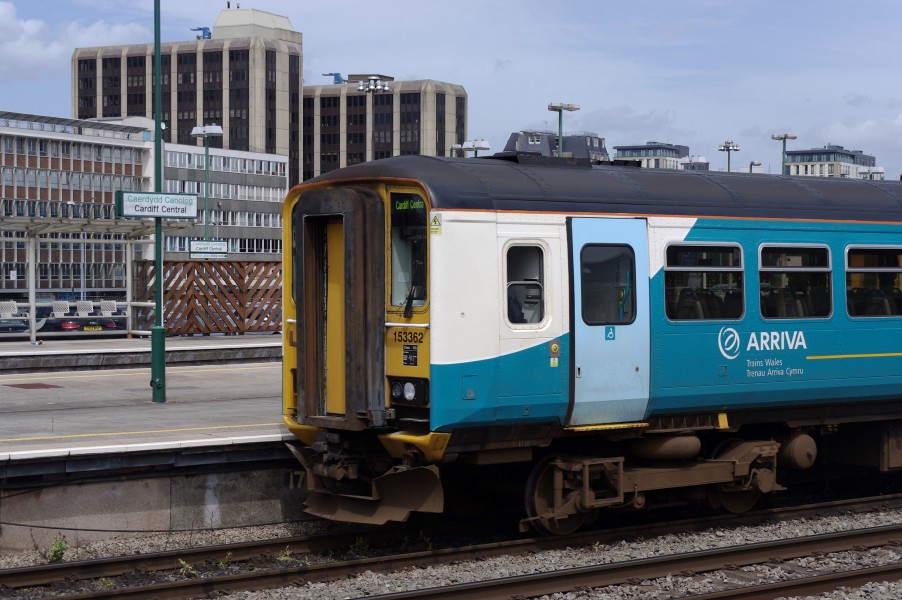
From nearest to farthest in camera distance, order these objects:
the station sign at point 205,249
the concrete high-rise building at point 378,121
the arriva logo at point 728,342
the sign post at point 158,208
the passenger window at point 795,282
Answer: the arriva logo at point 728,342 → the passenger window at point 795,282 → the sign post at point 158,208 → the station sign at point 205,249 → the concrete high-rise building at point 378,121

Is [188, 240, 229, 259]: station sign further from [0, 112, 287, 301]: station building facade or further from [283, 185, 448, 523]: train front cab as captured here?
[0, 112, 287, 301]: station building facade

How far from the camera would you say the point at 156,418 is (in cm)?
1575

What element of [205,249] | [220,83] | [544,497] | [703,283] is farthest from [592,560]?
[220,83]

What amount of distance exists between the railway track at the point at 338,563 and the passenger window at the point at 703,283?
229cm

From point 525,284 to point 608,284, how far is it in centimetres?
94

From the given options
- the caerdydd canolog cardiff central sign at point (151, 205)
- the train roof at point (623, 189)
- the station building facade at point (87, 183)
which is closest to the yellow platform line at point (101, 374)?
the caerdydd canolog cardiff central sign at point (151, 205)

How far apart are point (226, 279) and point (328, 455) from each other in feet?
65.7

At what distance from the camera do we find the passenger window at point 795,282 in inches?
499

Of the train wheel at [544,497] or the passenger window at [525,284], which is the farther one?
the train wheel at [544,497]

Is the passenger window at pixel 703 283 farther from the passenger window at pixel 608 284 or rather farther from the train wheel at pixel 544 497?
the train wheel at pixel 544 497

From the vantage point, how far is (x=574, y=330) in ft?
37.1

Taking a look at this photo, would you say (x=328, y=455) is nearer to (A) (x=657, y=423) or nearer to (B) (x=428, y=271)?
(B) (x=428, y=271)

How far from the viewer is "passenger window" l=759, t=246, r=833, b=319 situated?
41.6 ft

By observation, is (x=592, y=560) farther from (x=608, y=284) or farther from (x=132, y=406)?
(x=132, y=406)
